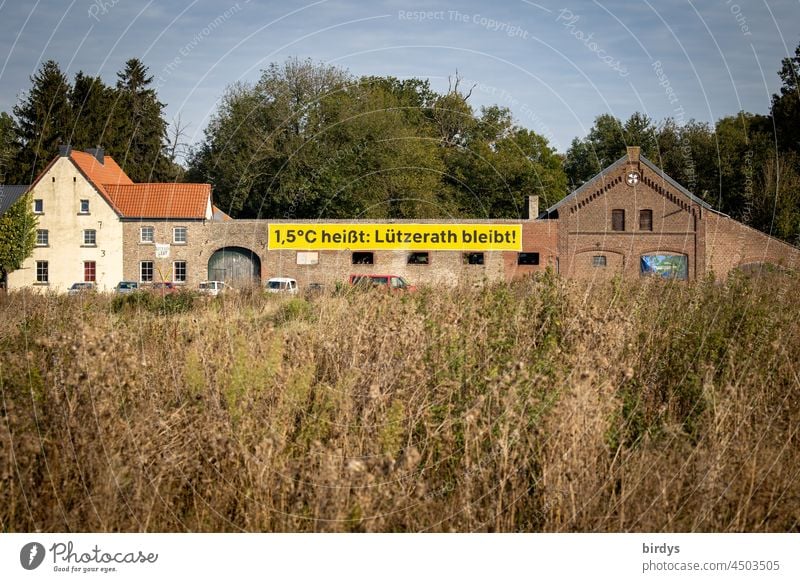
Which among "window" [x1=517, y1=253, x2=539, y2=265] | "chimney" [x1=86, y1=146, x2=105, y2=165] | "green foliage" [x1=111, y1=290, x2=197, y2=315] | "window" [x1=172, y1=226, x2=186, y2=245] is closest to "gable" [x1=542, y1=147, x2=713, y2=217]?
"window" [x1=517, y1=253, x2=539, y2=265]

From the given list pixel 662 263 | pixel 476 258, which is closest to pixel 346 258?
pixel 476 258

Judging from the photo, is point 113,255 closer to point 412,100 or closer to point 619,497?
point 412,100

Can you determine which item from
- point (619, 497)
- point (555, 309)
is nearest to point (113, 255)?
point (555, 309)

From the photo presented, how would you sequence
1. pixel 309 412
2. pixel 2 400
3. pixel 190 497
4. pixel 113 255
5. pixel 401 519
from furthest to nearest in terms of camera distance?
pixel 113 255 → pixel 309 412 → pixel 2 400 → pixel 190 497 → pixel 401 519

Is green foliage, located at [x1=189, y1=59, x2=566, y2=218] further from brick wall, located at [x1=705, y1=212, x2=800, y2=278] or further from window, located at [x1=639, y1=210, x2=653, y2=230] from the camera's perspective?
brick wall, located at [x1=705, y1=212, x2=800, y2=278]

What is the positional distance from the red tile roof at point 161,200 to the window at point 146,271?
9.55 feet

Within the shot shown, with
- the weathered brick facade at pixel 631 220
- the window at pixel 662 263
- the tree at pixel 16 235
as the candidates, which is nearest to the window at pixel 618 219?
the weathered brick facade at pixel 631 220

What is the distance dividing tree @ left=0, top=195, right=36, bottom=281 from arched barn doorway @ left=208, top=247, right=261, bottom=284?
10427 mm

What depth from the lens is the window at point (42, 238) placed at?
160 feet

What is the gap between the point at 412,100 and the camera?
6606cm

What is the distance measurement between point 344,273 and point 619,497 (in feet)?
132

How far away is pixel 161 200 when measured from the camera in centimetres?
4788
